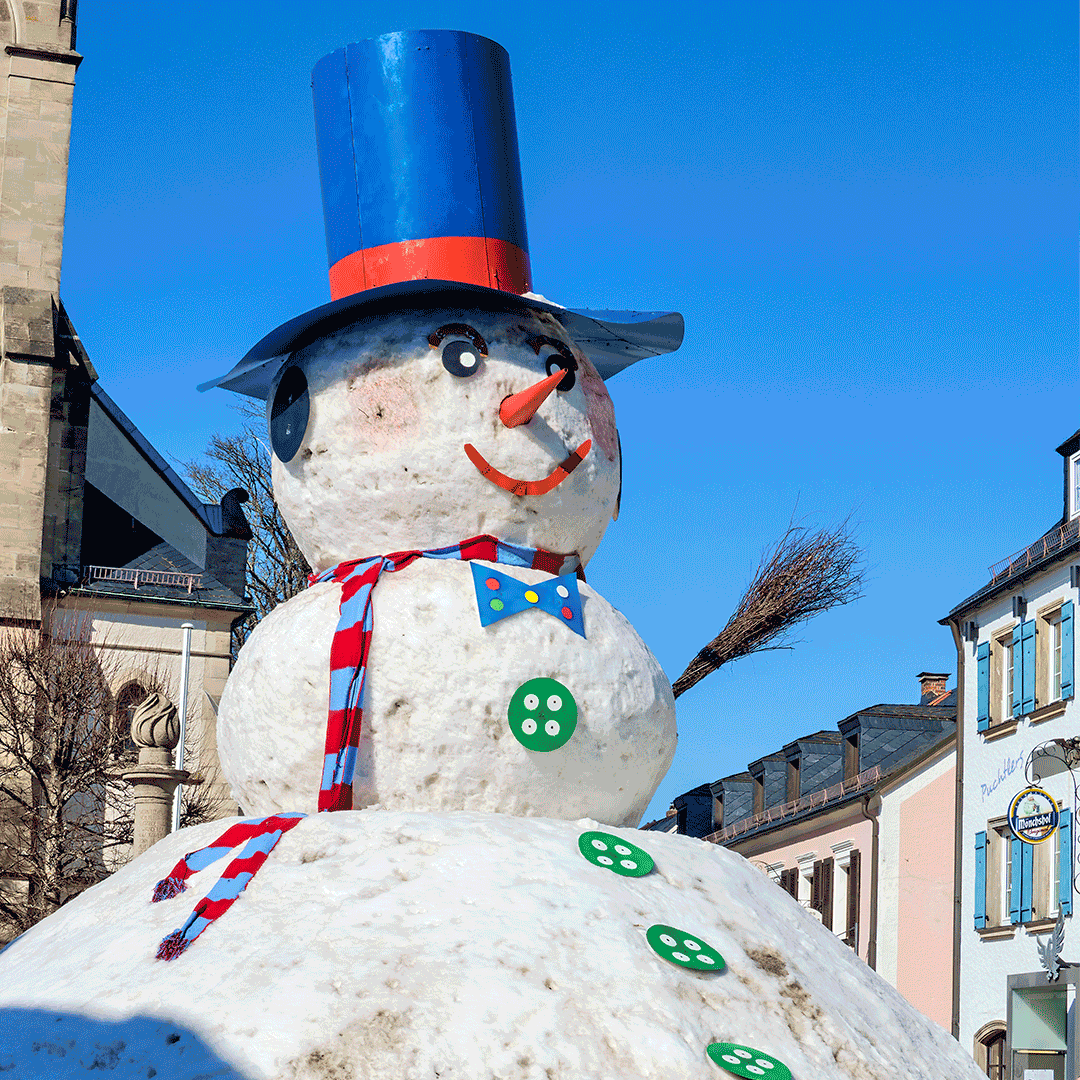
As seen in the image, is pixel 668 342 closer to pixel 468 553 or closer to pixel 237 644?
pixel 468 553

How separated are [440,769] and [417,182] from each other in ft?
7.07

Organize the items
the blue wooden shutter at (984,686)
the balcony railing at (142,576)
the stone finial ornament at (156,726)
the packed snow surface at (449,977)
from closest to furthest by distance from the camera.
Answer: the packed snow surface at (449,977), the stone finial ornament at (156,726), the blue wooden shutter at (984,686), the balcony railing at (142,576)

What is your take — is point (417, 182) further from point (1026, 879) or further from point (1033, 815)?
point (1026, 879)

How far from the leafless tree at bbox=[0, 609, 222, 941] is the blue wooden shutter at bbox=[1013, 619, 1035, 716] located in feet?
36.7

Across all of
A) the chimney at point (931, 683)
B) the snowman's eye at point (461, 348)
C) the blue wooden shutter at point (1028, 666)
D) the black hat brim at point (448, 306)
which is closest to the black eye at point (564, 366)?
the black hat brim at point (448, 306)

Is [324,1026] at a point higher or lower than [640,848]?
lower

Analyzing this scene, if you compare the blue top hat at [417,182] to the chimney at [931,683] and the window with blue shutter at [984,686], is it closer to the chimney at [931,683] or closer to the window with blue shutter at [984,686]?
the window with blue shutter at [984,686]

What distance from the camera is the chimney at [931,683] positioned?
108ft

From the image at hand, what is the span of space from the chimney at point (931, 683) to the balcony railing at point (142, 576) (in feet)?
47.5

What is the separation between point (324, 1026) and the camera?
407 centimetres

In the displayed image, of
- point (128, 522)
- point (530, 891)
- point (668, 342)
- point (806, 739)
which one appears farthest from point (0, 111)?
point (530, 891)

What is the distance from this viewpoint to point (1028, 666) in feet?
74.8

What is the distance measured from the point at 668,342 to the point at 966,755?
65.1 feet

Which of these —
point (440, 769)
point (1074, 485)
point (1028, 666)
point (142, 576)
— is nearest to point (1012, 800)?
point (1028, 666)
